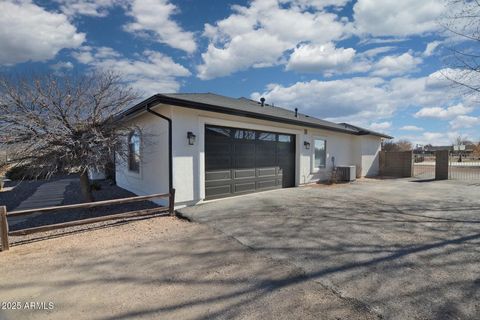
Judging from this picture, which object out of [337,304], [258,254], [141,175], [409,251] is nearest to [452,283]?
[409,251]

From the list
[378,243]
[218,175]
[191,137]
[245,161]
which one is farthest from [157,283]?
[245,161]

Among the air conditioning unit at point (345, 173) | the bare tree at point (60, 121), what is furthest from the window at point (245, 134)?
the air conditioning unit at point (345, 173)

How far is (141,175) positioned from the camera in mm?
8680

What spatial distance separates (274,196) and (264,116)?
9.13 ft

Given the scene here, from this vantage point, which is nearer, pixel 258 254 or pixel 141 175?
pixel 258 254

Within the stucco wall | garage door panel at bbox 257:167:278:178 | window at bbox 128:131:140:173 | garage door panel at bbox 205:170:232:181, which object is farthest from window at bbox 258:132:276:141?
window at bbox 128:131:140:173

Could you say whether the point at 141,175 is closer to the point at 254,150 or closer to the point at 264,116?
the point at 254,150

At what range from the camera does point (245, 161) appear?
8.80 m

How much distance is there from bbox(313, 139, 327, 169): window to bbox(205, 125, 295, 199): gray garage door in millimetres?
1845

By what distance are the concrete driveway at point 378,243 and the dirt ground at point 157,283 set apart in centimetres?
36

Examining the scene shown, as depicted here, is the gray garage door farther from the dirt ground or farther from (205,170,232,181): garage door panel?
the dirt ground

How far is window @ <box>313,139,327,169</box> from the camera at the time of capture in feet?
40.3

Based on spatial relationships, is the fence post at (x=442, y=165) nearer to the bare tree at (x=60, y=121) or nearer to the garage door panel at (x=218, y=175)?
the garage door panel at (x=218, y=175)

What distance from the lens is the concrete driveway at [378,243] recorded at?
9.06ft
